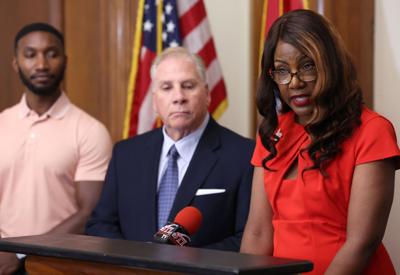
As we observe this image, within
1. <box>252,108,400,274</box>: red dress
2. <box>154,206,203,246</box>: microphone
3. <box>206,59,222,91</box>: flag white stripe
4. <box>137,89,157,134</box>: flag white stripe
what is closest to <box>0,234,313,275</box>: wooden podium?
<box>154,206,203,246</box>: microphone

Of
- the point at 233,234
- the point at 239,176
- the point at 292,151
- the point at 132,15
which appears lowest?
the point at 233,234

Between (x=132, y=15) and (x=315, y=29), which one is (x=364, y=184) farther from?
(x=132, y=15)

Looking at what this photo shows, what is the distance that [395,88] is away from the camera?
375 cm

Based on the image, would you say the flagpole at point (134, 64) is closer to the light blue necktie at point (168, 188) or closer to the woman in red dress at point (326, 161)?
the light blue necktie at point (168, 188)

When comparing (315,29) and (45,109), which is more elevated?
(315,29)

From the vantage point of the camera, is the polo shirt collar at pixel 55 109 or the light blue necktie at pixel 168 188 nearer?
the light blue necktie at pixel 168 188

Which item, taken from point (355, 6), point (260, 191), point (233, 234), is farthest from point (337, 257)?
point (355, 6)

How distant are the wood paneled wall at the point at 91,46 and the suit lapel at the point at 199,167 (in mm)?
A: 1326

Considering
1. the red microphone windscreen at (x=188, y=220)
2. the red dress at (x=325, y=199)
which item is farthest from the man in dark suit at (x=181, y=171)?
the red microphone windscreen at (x=188, y=220)

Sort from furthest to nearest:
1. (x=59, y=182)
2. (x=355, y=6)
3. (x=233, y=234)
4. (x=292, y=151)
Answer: (x=59, y=182), (x=355, y=6), (x=233, y=234), (x=292, y=151)

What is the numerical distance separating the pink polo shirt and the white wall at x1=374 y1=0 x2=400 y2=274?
1.34 metres

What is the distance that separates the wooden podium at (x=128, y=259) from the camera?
178 centimetres

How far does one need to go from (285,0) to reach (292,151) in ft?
5.72

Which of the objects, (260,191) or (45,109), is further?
(45,109)
